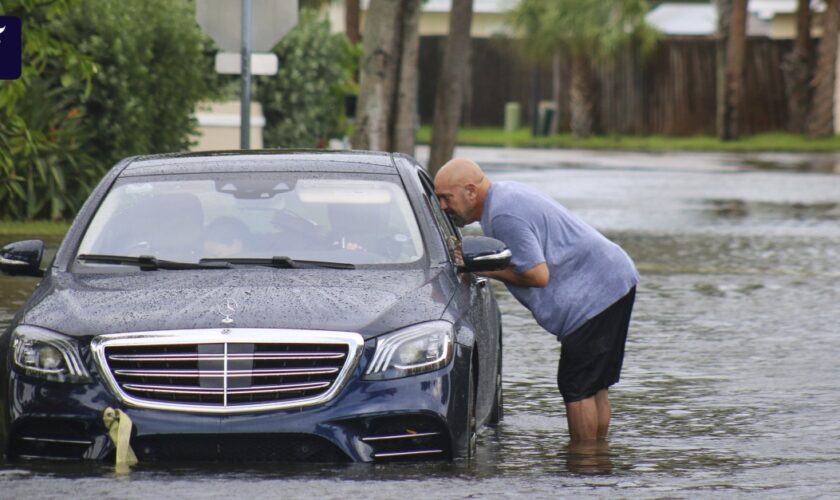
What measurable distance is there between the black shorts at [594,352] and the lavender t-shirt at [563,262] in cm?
5

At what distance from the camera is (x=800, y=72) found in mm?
52875

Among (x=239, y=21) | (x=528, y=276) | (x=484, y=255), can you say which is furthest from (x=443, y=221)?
(x=239, y=21)

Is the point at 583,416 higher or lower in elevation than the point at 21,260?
lower

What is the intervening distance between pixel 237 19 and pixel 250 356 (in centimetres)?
921

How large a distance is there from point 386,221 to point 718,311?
277 inches

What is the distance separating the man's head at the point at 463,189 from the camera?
29.4ft

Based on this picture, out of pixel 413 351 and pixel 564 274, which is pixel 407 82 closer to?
pixel 564 274

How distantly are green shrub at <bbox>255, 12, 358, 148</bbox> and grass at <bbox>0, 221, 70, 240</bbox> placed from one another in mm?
7443

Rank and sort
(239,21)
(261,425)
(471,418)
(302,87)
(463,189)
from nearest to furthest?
(261,425)
(471,418)
(463,189)
(239,21)
(302,87)

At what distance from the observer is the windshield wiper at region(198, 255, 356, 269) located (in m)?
8.35

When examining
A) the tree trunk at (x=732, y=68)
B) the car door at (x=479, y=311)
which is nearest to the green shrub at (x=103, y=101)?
the car door at (x=479, y=311)

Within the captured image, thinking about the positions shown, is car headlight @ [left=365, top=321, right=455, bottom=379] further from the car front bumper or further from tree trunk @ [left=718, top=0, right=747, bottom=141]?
tree trunk @ [left=718, top=0, right=747, bottom=141]

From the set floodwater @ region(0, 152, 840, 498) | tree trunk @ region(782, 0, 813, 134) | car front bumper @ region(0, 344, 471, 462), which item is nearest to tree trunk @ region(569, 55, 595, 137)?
tree trunk @ region(782, 0, 813, 134)

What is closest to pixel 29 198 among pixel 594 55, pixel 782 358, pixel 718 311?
pixel 718 311
